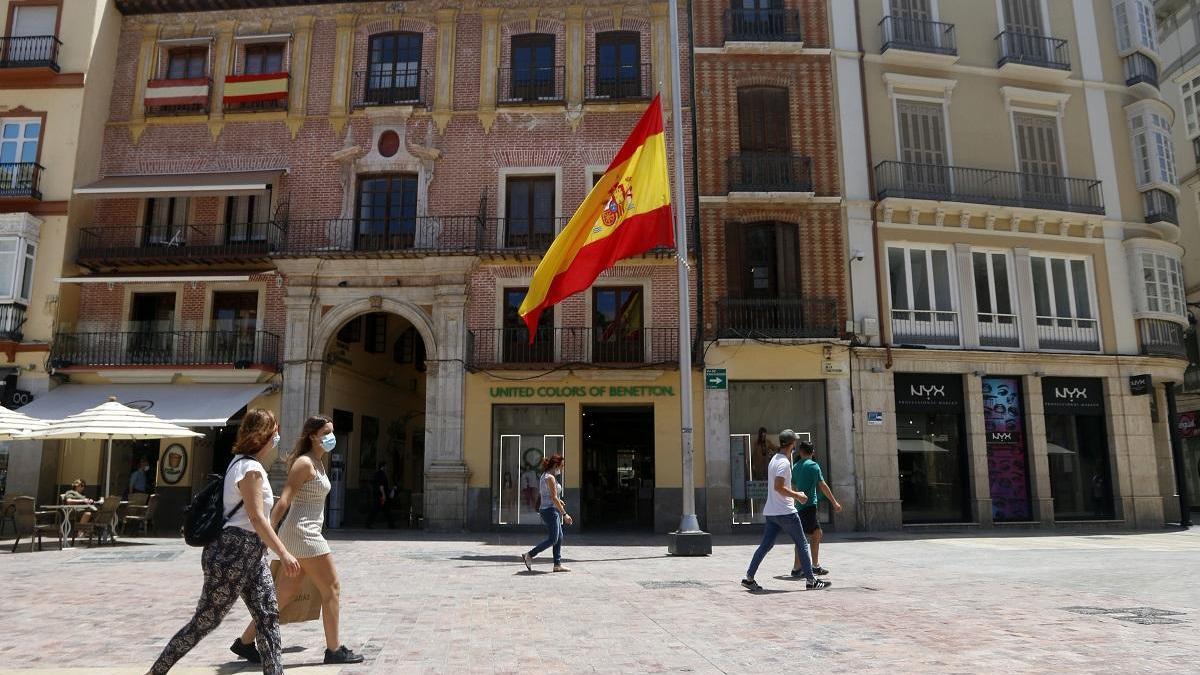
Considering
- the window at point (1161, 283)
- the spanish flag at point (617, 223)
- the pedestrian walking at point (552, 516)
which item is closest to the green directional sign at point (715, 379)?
the spanish flag at point (617, 223)

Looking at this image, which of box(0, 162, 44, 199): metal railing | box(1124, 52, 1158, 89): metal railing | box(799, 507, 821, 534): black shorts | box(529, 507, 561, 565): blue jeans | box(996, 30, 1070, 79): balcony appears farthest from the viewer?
box(1124, 52, 1158, 89): metal railing

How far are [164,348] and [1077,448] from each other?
82.9 feet

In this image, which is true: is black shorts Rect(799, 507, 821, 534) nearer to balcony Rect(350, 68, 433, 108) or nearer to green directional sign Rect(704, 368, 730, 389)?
green directional sign Rect(704, 368, 730, 389)

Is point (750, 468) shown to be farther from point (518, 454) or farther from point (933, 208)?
point (933, 208)

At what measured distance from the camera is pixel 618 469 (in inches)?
948

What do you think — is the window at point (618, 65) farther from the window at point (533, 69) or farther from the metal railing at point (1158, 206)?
the metal railing at point (1158, 206)

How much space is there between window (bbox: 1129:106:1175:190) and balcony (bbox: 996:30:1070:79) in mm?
2494

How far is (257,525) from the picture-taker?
4812 mm

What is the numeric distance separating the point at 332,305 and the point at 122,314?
20.2ft

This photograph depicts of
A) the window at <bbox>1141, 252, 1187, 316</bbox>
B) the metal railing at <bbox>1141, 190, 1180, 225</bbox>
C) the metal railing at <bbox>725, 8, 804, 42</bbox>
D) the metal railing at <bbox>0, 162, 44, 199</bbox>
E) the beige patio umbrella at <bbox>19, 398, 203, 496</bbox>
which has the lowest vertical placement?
the beige patio umbrella at <bbox>19, 398, 203, 496</bbox>

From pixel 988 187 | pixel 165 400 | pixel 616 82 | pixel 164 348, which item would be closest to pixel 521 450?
pixel 165 400

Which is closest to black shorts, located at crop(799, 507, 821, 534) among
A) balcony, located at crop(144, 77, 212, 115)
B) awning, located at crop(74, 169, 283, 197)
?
awning, located at crop(74, 169, 283, 197)

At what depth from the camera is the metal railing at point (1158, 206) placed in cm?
2220

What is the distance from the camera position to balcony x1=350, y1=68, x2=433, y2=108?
22.5 metres
